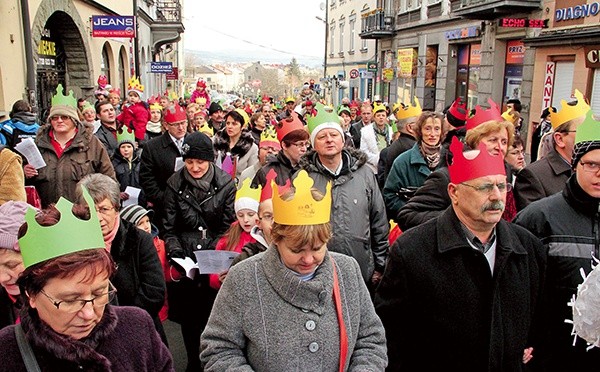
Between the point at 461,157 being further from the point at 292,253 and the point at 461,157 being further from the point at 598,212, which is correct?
the point at 292,253

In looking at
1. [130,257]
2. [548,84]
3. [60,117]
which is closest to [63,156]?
[60,117]

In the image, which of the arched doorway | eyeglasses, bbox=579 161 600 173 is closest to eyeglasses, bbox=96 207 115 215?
eyeglasses, bbox=579 161 600 173

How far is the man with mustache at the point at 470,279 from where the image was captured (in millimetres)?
2607

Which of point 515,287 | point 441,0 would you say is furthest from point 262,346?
point 441,0

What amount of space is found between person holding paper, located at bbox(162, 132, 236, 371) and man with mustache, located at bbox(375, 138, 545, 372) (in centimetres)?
185

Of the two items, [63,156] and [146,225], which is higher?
[63,156]

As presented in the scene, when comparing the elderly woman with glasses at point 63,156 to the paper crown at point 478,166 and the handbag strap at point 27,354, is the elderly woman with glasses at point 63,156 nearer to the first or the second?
the handbag strap at point 27,354

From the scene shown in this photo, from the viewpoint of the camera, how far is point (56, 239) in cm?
189

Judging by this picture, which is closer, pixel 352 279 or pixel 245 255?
pixel 352 279

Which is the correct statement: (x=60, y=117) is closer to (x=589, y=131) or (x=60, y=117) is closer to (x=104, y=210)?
(x=104, y=210)

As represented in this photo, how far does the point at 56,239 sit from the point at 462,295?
1769 mm

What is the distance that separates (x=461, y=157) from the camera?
8.99 ft

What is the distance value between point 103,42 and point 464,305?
1814 centimetres

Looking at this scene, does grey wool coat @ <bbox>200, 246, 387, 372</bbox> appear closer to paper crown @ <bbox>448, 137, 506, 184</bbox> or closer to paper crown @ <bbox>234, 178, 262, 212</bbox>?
paper crown @ <bbox>448, 137, 506, 184</bbox>
